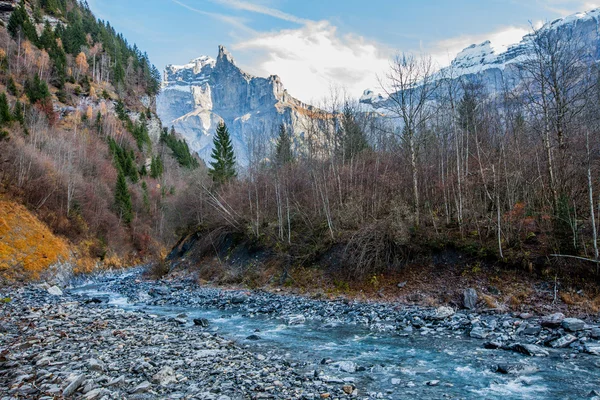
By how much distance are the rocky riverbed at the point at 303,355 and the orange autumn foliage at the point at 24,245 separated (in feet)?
44.4

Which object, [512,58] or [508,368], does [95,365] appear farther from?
[512,58]

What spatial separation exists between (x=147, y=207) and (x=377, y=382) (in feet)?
198

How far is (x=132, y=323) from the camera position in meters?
12.1

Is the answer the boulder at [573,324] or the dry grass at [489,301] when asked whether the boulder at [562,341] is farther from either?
the dry grass at [489,301]

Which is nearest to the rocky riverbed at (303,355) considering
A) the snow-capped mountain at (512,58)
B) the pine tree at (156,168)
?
the snow-capped mountain at (512,58)

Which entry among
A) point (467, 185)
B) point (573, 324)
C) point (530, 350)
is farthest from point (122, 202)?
point (573, 324)

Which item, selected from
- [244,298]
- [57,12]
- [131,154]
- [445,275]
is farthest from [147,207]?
[57,12]

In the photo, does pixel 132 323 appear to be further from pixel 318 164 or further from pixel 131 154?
pixel 131 154

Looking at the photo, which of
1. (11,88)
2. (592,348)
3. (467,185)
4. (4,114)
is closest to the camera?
(592,348)

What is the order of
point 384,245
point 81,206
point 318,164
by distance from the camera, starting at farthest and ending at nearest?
point 81,206 → point 318,164 → point 384,245

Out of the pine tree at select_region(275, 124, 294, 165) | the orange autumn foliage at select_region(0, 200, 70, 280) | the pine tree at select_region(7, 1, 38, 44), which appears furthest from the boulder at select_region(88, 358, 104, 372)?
the pine tree at select_region(7, 1, 38, 44)

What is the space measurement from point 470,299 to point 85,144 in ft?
208

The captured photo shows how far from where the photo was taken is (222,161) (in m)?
42.2

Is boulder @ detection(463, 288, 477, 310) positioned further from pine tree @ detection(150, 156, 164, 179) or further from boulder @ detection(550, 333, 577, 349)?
pine tree @ detection(150, 156, 164, 179)
